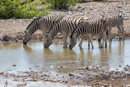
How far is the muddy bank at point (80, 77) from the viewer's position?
21.7 feet

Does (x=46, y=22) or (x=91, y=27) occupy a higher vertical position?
(x=46, y=22)

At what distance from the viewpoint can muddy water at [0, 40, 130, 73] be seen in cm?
845

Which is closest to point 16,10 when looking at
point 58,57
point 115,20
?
point 115,20

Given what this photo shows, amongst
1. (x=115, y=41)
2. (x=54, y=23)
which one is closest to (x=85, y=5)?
(x=115, y=41)

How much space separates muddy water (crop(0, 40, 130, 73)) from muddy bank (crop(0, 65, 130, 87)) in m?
0.48

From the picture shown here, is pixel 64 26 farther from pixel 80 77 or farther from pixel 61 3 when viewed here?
pixel 61 3

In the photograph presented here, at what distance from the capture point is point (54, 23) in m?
12.3

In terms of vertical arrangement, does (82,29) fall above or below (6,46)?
above

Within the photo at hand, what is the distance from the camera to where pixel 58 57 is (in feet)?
32.7

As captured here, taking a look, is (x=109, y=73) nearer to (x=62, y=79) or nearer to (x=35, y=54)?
(x=62, y=79)

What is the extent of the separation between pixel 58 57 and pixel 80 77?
305cm

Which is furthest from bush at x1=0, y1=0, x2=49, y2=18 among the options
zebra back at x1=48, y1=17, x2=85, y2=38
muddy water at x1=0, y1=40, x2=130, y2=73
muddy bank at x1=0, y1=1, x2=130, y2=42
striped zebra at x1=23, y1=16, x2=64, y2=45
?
zebra back at x1=48, y1=17, x2=85, y2=38

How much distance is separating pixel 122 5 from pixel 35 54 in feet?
37.6

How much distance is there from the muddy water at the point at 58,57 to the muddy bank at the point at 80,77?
0.48 meters
